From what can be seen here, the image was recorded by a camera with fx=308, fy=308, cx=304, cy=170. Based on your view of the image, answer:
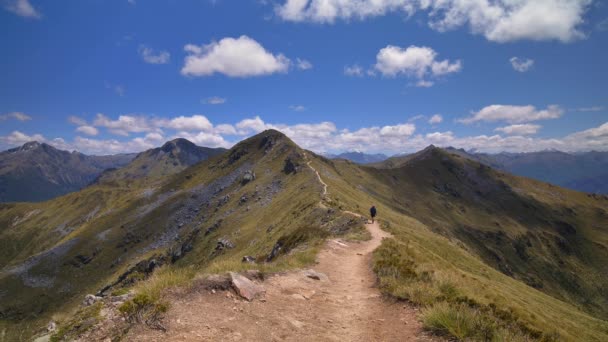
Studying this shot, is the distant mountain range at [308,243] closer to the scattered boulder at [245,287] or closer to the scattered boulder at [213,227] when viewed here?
the scattered boulder at [213,227]

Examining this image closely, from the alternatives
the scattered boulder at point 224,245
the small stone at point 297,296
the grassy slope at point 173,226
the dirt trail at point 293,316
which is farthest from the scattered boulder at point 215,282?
the scattered boulder at point 224,245

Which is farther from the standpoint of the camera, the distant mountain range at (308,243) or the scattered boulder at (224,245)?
the scattered boulder at (224,245)

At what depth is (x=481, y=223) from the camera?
172 meters

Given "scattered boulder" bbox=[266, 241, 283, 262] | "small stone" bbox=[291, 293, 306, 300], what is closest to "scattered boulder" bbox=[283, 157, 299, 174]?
"scattered boulder" bbox=[266, 241, 283, 262]

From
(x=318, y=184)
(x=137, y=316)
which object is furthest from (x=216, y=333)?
(x=318, y=184)

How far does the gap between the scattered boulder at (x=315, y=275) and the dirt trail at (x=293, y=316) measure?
1.67 ft

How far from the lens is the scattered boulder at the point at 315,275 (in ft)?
58.5

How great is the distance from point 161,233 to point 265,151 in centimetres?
6909

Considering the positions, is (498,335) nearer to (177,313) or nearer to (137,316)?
(177,313)

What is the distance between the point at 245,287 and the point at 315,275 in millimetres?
6087

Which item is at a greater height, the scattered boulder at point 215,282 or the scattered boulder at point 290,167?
the scattered boulder at point 290,167

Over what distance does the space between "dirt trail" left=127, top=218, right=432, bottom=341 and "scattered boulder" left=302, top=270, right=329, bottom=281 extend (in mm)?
510

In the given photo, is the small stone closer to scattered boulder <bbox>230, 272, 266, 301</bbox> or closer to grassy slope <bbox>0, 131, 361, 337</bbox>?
scattered boulder <bbox>230, 272, 266, 301</bbox>

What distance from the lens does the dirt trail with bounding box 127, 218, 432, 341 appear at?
9562mm
